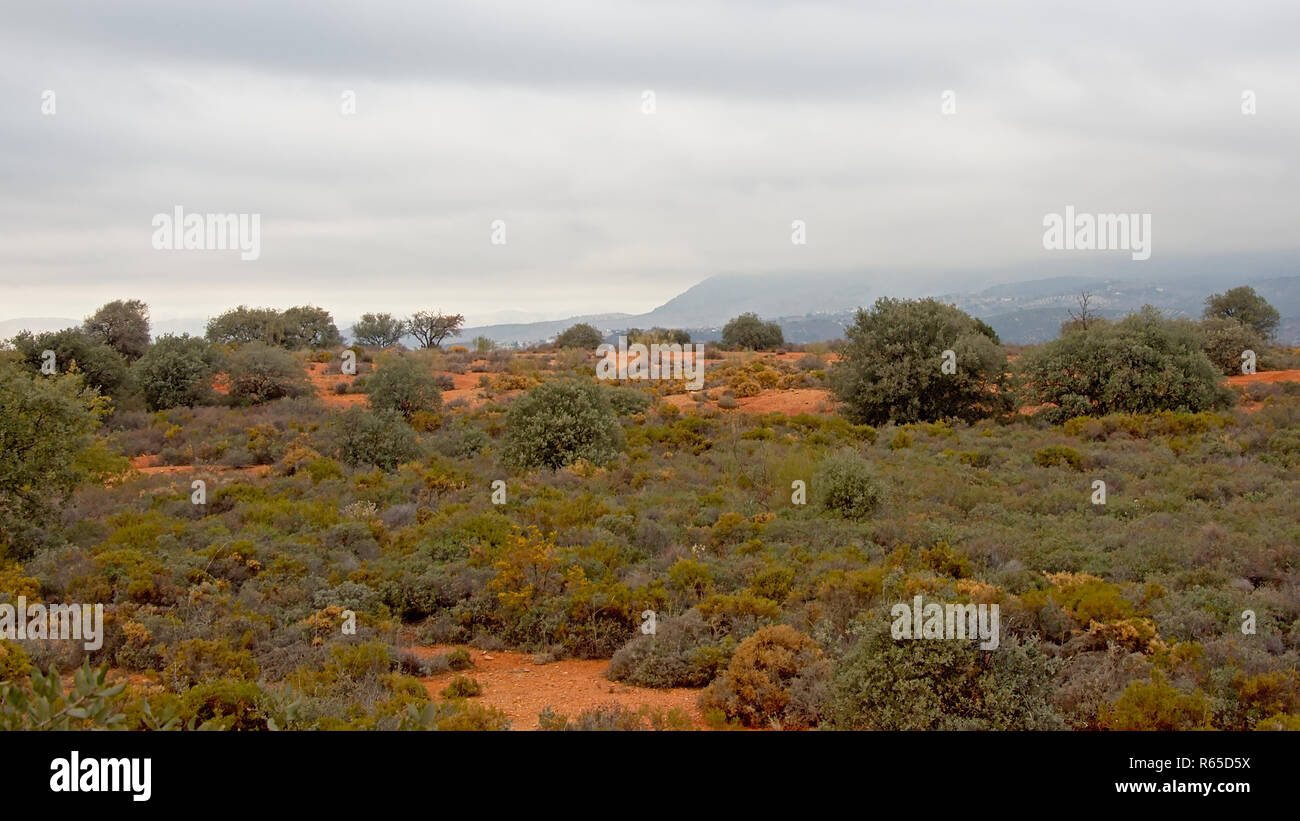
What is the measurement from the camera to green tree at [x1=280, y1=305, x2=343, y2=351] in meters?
46.0

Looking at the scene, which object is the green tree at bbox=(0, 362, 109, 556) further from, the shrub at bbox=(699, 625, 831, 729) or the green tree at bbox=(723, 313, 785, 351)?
the green tree at bbox=(723, 313, 785, 351)

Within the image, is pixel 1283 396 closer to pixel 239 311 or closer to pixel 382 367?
pixel 382 367

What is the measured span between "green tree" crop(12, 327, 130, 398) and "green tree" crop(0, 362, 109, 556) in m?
14.2

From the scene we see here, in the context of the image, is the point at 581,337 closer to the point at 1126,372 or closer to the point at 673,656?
the point at 1126,372

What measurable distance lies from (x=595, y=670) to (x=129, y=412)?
2209 centimetres

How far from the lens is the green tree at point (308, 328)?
45969mm

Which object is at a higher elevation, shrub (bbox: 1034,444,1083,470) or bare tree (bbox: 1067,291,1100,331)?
bare tree (bbox: 1067,291,1100,331)

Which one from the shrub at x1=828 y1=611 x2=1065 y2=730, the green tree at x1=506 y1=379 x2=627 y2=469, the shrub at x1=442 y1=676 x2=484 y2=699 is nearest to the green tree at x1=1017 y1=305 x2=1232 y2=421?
the green tree at x1=506 y1=379 x2=627 y2=469

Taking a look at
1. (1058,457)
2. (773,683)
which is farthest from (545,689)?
(1058,457)

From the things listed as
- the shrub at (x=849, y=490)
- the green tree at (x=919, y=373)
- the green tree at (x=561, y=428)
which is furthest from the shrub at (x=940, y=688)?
the green tree at (x=919, y=373)

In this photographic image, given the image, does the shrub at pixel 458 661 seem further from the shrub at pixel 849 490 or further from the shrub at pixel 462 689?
the shrub at pixel 849 490
